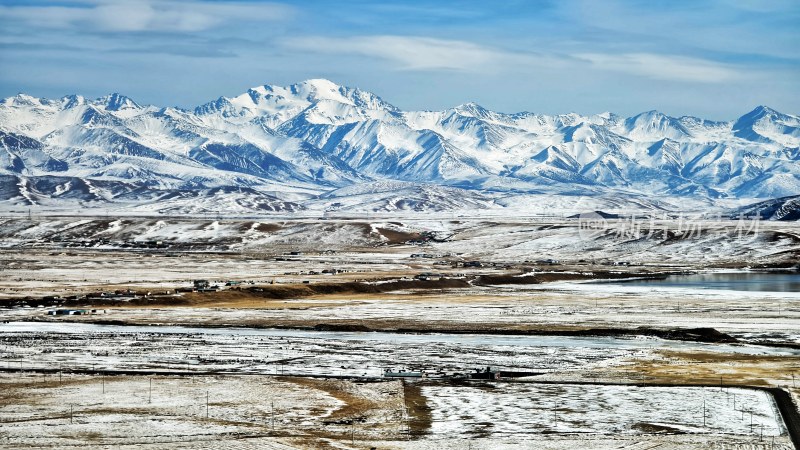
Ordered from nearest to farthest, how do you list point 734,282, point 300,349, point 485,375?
1. point 485,375
2. point 300,349
3. point 734,282

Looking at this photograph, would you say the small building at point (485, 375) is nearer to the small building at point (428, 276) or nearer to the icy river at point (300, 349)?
the icy river at point (300, 349)

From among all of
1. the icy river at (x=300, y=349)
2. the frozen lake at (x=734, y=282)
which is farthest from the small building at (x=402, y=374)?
the frozen lake at (x=734, y=282)

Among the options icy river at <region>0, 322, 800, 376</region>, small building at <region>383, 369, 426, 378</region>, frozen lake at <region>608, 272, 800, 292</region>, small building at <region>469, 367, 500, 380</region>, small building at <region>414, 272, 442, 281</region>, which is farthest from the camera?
small building at <region>414, 272, 442, 281</region>

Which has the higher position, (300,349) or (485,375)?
(485,375)

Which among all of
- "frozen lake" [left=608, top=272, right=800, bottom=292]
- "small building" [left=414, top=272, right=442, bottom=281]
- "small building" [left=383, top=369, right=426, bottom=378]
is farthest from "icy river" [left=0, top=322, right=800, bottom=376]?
"small building" [left=414, top=272, right=442, bottom=281]

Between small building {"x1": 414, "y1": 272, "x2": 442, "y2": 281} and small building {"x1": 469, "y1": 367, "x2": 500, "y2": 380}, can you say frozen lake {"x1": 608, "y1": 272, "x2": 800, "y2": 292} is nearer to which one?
small building {"x1": 414, "y1": 272, "x2": 442, "y2": 281}

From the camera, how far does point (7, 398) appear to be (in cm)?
5634

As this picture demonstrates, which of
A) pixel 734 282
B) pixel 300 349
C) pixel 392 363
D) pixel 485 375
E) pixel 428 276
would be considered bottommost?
pixel 734 282

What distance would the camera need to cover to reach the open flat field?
49.8 meters

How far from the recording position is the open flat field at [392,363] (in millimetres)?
49844

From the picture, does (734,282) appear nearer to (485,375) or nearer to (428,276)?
(428,276)

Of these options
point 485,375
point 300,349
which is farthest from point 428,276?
point 485,375

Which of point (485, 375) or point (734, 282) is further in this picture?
point (734, 282)

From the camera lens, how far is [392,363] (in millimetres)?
70500
